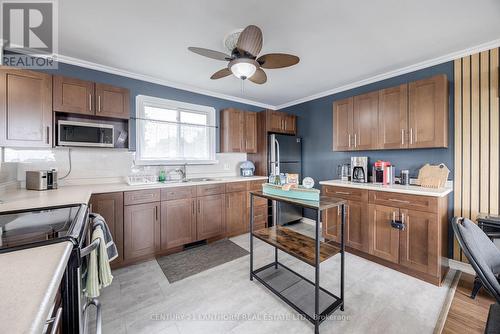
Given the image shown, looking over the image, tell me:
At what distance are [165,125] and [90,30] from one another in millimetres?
1492

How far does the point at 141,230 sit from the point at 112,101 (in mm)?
1651

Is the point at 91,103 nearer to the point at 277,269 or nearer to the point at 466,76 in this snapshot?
the point at 277,269

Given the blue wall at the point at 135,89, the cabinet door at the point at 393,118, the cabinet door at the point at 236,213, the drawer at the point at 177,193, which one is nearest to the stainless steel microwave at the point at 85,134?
the blue wall at the point at 135,89

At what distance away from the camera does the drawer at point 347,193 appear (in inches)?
102

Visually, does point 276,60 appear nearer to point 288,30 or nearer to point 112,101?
point 288,30

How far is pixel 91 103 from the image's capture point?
95.9 inches

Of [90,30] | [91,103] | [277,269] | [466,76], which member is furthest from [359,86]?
[91,103]

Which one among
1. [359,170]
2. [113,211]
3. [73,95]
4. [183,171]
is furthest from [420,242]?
[73,95]

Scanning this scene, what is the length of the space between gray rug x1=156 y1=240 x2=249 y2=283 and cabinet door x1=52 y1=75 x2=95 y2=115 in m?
2.04

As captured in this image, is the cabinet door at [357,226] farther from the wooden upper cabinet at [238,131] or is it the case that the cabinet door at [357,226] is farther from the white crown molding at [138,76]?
the white crown molding at [138,76]

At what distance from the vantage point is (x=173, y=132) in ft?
11.1

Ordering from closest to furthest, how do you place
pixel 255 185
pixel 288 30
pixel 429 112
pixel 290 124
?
pixel 288 30, pixel 429 112, pixel 255 185, pixel 290 124

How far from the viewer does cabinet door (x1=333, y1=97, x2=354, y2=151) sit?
3062 mm

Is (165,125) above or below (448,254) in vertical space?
above
